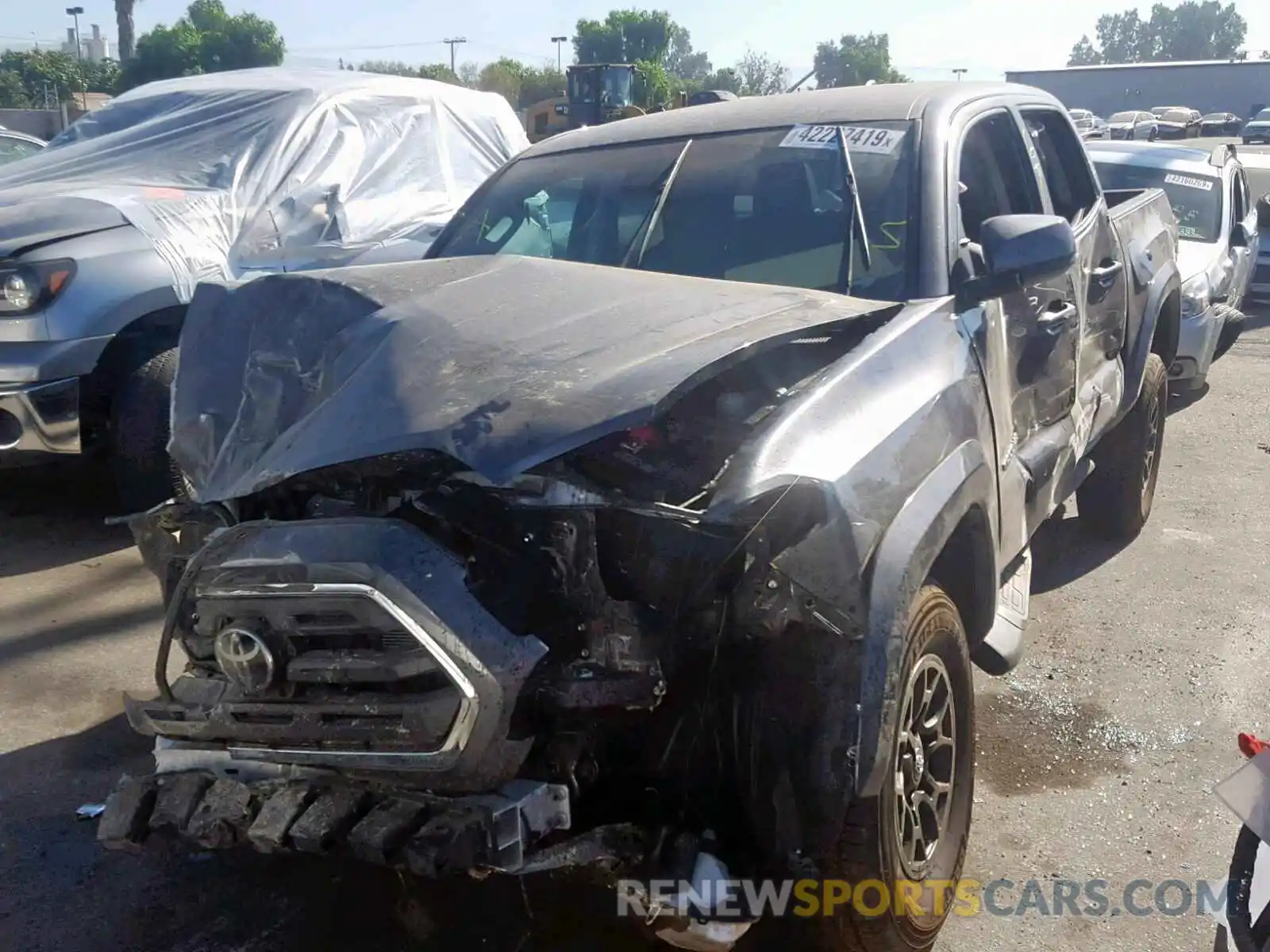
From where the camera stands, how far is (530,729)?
7.44ft

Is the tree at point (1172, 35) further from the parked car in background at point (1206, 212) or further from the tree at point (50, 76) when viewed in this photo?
the parked car in background at point (1206, 212)

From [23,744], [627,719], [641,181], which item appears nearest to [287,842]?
[627,719]

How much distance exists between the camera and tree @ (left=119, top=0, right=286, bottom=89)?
45.3 metres

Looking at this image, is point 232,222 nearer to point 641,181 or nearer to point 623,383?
point 641,181

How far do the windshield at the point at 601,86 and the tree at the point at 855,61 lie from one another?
17.9 meters

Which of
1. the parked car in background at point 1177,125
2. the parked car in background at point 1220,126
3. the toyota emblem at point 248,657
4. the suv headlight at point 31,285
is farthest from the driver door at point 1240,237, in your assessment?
the parked car in background at point 1220,126

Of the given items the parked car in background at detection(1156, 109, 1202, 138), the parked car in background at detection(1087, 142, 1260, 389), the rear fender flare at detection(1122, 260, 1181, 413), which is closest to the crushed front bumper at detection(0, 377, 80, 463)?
the rear fender flare at detection(1122, 260, 1181, 413)

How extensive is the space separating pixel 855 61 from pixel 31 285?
60.6m

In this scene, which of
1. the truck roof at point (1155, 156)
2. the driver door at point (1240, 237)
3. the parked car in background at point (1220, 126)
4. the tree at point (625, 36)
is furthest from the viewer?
the tree at point (625, 36)

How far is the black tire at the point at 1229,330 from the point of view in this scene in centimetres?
884

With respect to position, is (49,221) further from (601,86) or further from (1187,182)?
(601,86)

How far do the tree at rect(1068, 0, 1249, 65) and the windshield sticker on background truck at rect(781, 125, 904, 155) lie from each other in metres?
118

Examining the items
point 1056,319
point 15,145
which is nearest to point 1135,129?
point 15,145

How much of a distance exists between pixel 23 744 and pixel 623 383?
102 inches
